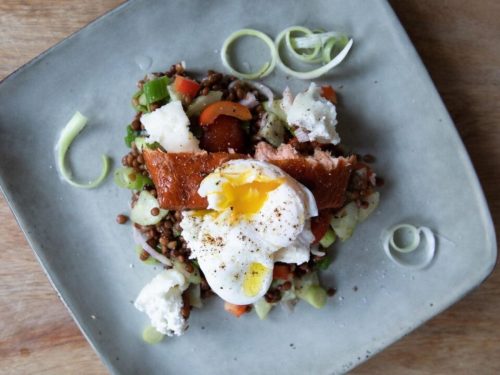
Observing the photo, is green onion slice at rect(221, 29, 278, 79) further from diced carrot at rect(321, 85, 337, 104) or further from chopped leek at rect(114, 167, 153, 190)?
chopped leek at rect(114, 167, 153, 190)

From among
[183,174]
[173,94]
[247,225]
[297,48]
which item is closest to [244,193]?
[247,225]

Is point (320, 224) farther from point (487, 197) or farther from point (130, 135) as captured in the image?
point (130, 135)

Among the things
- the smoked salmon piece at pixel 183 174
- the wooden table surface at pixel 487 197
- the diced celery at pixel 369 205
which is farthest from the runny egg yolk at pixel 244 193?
the wooden table surface at pixel 487 197

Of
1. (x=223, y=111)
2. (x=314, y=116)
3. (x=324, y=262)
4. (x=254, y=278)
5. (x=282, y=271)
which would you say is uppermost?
(x=223, y=111)

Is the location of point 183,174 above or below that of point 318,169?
above

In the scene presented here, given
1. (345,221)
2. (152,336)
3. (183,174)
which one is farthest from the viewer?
(152,336)
